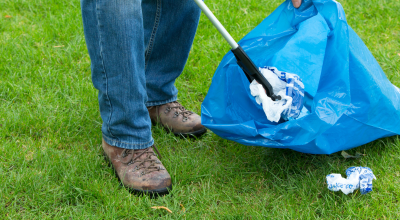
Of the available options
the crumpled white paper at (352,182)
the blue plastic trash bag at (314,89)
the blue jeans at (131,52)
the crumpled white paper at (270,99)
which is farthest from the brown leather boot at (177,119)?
the crumpled white paper at (352,182)

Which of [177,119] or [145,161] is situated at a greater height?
[145,161]

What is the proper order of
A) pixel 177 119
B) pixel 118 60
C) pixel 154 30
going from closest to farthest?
pixel 118 60
pixel 154 30
pixel 177 119

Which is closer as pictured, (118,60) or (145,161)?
(118,60)

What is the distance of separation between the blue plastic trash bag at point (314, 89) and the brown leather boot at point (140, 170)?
295 mm

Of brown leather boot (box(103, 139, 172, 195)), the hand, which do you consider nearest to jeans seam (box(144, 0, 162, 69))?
brown leather boot (box(103, 139, 172, 195))

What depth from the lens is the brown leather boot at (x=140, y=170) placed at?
5.33ft

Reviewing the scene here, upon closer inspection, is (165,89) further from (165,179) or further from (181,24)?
(165,179)

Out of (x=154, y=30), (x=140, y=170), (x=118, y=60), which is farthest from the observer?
(x=154, y=30)

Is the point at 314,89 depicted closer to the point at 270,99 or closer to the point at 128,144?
the point at 270,99

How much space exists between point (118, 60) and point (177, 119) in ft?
2.12

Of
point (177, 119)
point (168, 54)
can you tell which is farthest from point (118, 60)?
point (177, 119)

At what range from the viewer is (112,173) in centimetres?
174

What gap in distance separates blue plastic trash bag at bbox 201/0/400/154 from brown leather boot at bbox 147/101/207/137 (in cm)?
28

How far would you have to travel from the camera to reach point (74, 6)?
10.5 feet
